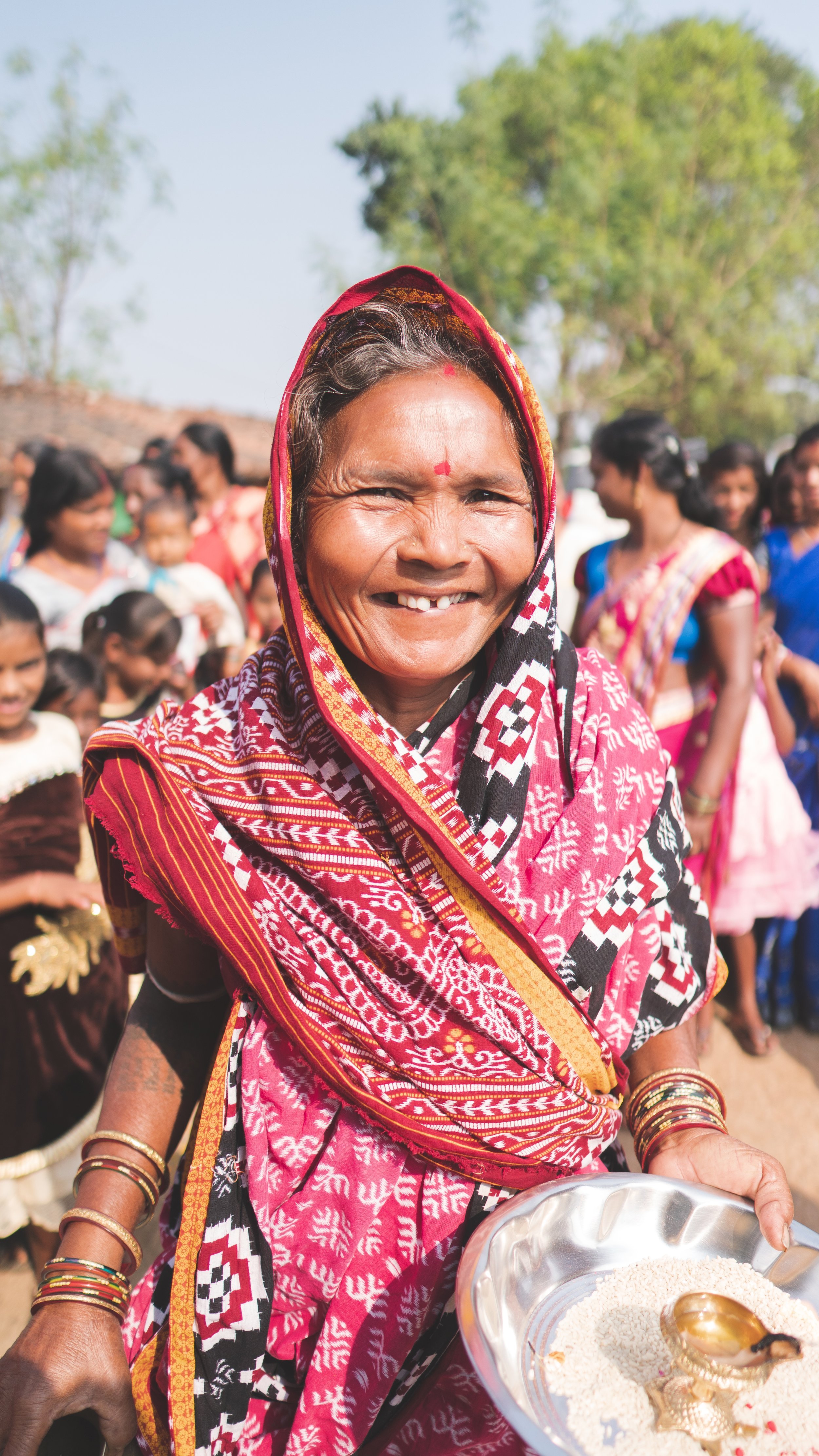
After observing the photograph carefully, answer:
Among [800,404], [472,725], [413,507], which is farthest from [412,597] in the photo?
[800,404]

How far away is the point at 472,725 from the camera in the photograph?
1.46 m

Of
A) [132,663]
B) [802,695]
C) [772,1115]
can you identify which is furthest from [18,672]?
[802,695]

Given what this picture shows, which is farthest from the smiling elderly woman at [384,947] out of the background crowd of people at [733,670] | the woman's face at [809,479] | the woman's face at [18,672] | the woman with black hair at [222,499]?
the woman with black hair at [222,499]

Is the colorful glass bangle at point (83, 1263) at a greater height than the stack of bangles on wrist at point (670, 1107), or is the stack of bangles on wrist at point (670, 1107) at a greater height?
the stack of bangles on wrist at point (670, 1107)

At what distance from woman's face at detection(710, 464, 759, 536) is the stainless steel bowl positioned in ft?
15.4

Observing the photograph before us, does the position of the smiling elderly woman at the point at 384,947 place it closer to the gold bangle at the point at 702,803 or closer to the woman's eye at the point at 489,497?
the woman's eye at the point at 489,497

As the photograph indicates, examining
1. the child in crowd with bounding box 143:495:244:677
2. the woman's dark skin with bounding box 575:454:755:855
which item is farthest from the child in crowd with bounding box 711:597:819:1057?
the child in crowd with bounding box 143:495:244:677

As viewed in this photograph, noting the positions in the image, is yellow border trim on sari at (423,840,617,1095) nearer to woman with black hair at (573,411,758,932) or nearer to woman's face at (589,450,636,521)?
woman with black hair at (573,411,758,932)

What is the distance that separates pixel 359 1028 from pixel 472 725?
0.45 metres

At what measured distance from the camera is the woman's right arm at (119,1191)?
47.9 inches

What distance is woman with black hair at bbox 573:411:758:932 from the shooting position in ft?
12.1

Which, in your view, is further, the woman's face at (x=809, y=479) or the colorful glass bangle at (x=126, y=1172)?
the woman's face at (x=809, y=479)

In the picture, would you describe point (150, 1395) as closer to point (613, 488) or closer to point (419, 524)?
point (419, 524)

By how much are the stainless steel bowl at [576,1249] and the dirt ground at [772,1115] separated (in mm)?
2142
